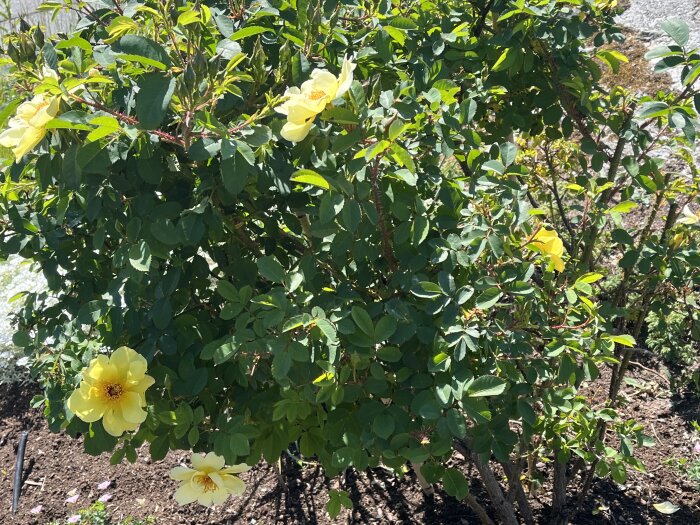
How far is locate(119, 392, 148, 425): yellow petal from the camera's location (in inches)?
55.4

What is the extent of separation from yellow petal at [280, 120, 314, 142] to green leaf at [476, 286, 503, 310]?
44 cm

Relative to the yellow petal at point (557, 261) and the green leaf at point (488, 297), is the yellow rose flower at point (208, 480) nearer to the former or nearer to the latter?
the green leaf at point (488, 297)

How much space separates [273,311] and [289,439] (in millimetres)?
476

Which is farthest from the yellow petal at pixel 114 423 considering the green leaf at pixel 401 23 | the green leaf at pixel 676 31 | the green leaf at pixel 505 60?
the green leaf at pixel 676 31

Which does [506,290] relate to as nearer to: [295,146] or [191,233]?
[295,146]

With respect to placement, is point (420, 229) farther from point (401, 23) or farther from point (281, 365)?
point (401, 23)

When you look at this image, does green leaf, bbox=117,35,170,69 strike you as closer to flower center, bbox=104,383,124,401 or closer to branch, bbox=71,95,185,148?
branch, bbox=71,95,185,148

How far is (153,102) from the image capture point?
3.70 ft

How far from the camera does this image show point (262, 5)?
1.50 meters

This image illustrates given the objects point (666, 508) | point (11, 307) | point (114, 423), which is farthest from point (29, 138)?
point (11, 307)

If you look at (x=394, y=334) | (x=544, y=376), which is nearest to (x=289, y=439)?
(x=394, y=334)

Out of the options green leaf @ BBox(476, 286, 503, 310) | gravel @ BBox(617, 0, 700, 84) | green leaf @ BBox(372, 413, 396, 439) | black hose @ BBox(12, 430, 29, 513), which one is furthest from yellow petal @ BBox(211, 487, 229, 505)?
gravel @ BBox(617, 0, 700, 84)

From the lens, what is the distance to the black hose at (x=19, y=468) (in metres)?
2.85

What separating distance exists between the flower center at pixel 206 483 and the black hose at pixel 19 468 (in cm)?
157
